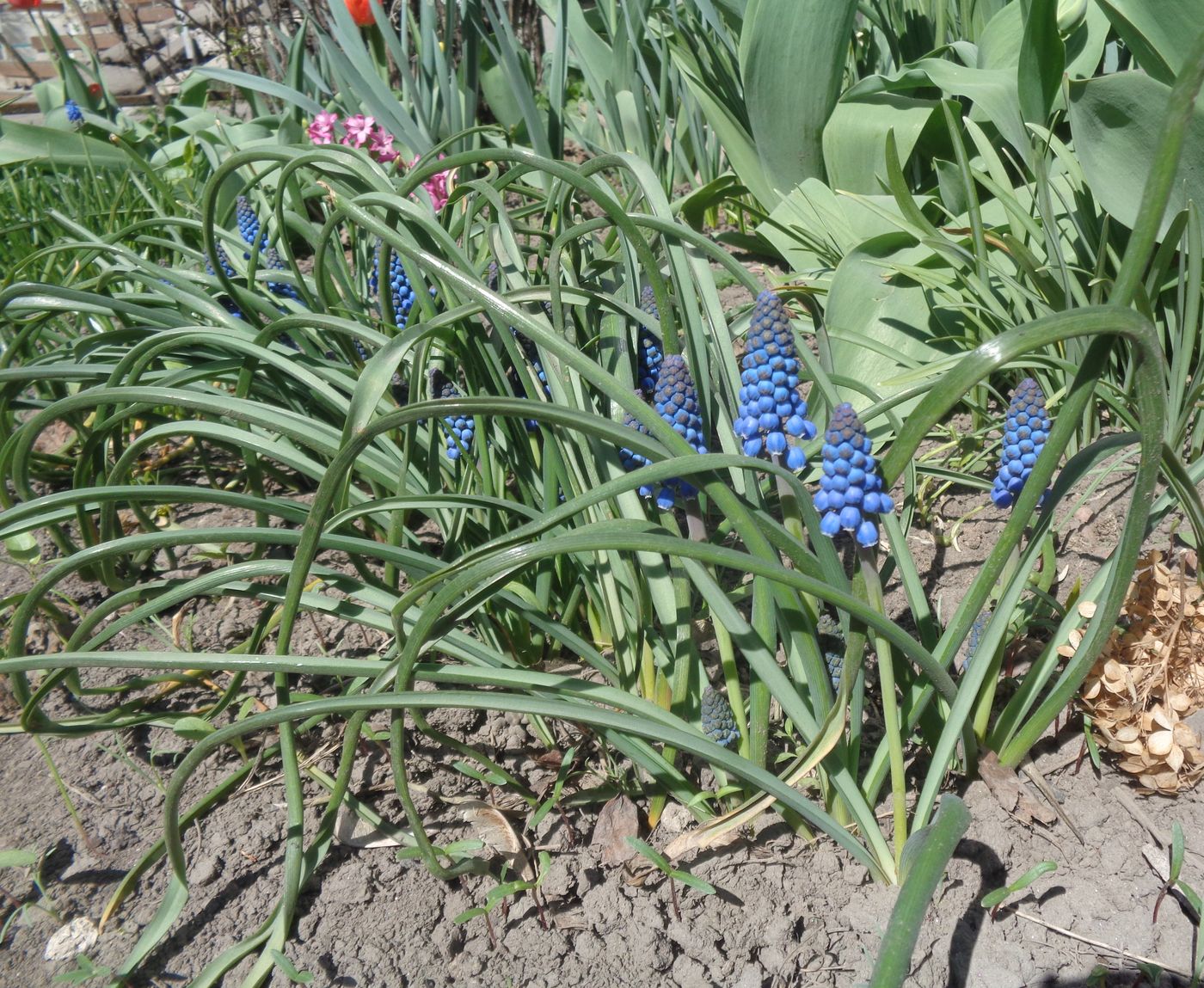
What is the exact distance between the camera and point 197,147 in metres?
3.92

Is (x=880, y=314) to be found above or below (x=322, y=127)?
below

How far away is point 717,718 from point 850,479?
491mm

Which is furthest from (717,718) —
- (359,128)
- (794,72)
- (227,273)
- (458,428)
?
(359,128)

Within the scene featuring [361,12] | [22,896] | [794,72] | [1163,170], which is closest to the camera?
[1163,170]

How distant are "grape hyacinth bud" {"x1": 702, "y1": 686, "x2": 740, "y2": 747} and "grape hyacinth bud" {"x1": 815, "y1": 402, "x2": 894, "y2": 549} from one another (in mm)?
412

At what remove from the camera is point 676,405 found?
1.24m

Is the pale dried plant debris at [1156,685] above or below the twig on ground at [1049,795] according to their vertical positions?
above

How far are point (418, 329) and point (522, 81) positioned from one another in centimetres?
154

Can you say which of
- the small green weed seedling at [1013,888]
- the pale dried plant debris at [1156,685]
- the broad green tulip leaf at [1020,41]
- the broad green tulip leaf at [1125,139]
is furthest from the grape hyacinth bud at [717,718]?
the broad green tulip leaf at [1020,41]

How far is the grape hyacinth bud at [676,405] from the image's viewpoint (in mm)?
1229

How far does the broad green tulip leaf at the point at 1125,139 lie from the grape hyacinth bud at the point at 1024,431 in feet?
2.76

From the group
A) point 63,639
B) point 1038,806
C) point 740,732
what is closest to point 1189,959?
point 1038,806

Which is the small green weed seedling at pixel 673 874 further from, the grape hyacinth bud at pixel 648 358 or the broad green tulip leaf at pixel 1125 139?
the broad green tulip leaf at pixel 1125 139

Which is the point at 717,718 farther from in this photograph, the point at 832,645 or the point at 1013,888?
the point at 1013,888
